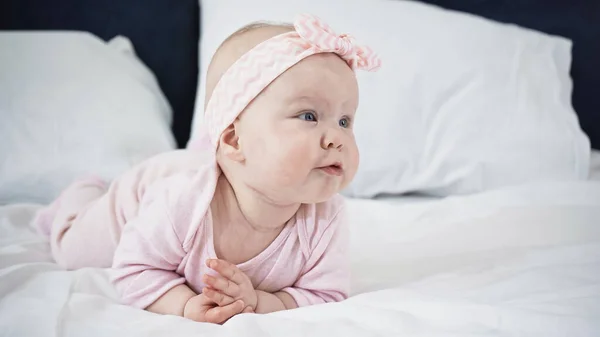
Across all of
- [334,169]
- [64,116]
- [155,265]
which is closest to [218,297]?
[155,265]

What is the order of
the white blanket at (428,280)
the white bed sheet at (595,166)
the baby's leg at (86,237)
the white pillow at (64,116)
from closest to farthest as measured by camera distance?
the white blanket at (428,280) < the baby's leg at (86,237) < the white pillow at (64,116) < the white bed sheet at (595,166)

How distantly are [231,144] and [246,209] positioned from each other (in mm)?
112

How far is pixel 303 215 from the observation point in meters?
1.00

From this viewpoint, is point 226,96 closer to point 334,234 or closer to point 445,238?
point 334,234

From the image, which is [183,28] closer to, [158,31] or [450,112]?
[158,31]

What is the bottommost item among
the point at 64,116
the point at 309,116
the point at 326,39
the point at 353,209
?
the point at 353,209

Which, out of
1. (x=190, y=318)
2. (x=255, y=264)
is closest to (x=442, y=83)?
(x=255, y=264)

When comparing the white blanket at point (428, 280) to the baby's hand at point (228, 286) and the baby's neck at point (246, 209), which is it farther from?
the baby's neck at point (246, 209)

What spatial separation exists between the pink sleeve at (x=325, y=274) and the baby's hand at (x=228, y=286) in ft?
0.30

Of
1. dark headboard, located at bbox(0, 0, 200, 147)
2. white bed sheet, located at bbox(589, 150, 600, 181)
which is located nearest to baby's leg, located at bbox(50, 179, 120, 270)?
dark headboard, located at bbox(0, 0, 200, 147)

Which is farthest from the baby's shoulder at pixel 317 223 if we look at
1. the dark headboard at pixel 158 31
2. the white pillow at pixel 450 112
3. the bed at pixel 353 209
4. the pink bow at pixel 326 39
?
the dark headboard at pixel 158 31

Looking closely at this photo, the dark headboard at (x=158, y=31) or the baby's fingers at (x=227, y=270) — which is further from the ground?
the dark headboard at (x=158, y=31)

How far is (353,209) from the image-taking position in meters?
1.41

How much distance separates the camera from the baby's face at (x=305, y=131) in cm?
85
